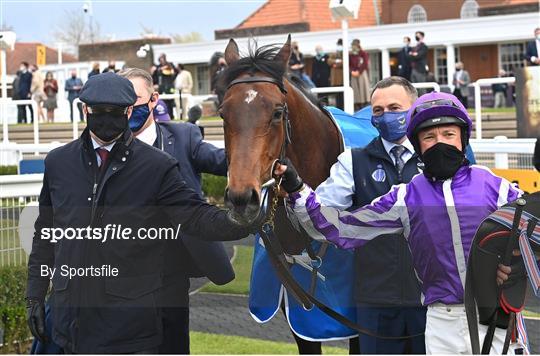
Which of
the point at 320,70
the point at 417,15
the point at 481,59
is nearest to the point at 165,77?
the point at 320,70

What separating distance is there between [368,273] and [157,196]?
1.03m

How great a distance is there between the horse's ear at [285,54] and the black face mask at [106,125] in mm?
814

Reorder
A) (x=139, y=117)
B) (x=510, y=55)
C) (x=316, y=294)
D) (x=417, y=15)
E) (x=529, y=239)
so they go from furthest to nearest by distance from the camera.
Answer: (x=417, y=15) < (x=510, y=55) < (x=139, y=117) < (x=316, y=294) < (x=529, y=239)

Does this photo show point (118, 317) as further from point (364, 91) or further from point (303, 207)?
point (364, 91)

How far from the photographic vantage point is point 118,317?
355 centimetres

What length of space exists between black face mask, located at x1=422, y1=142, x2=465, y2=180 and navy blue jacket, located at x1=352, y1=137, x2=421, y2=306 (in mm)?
639

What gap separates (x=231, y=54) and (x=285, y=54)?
0.77 feet

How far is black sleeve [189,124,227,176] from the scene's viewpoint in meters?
4.87

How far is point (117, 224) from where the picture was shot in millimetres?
3592

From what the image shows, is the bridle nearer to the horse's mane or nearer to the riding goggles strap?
the horse's mane

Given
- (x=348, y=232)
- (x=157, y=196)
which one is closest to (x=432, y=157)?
(x=348, y=232)

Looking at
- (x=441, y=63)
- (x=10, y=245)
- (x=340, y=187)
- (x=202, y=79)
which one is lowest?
(x=10, y=245)

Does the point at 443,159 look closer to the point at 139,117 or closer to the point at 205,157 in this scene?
the point at 205,157

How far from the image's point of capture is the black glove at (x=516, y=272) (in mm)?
3162
